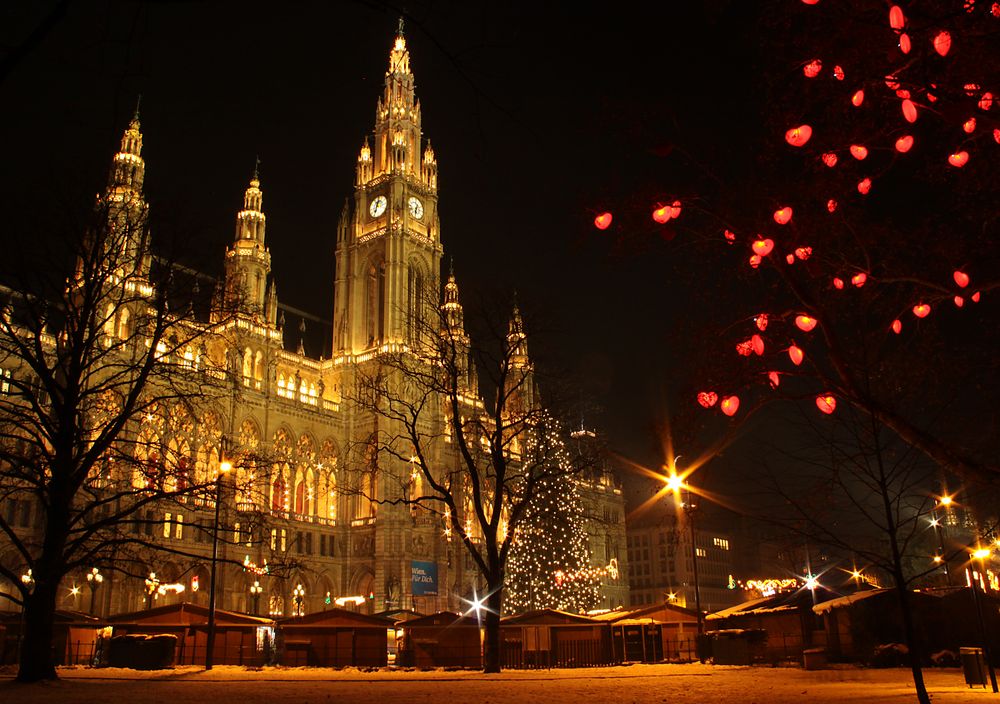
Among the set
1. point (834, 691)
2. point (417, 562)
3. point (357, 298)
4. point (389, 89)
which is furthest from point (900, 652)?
point (389, 89)

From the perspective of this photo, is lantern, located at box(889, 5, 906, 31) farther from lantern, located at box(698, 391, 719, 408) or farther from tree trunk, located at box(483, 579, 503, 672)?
tree trunk, located at box(483, 579, 503, 672)

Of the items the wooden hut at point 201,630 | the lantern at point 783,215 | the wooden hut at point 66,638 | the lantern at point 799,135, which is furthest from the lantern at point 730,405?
the wooden hut at point 66,638

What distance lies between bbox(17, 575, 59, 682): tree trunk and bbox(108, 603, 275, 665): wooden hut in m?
11.5

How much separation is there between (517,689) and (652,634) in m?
16.9

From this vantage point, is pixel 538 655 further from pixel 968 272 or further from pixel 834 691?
pixel 968 272

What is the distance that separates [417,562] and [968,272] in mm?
52548

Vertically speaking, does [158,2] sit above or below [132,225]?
below

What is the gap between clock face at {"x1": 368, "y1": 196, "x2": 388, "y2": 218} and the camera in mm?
73000

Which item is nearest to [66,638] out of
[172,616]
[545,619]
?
[172,616]

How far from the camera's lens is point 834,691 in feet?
47.9

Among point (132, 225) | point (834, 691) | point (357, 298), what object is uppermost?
point (357, 298)

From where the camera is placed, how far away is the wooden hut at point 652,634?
3002 cm

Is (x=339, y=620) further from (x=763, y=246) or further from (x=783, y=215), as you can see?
(x=783, y=215)

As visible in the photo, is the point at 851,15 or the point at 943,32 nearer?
the point at 943,32
